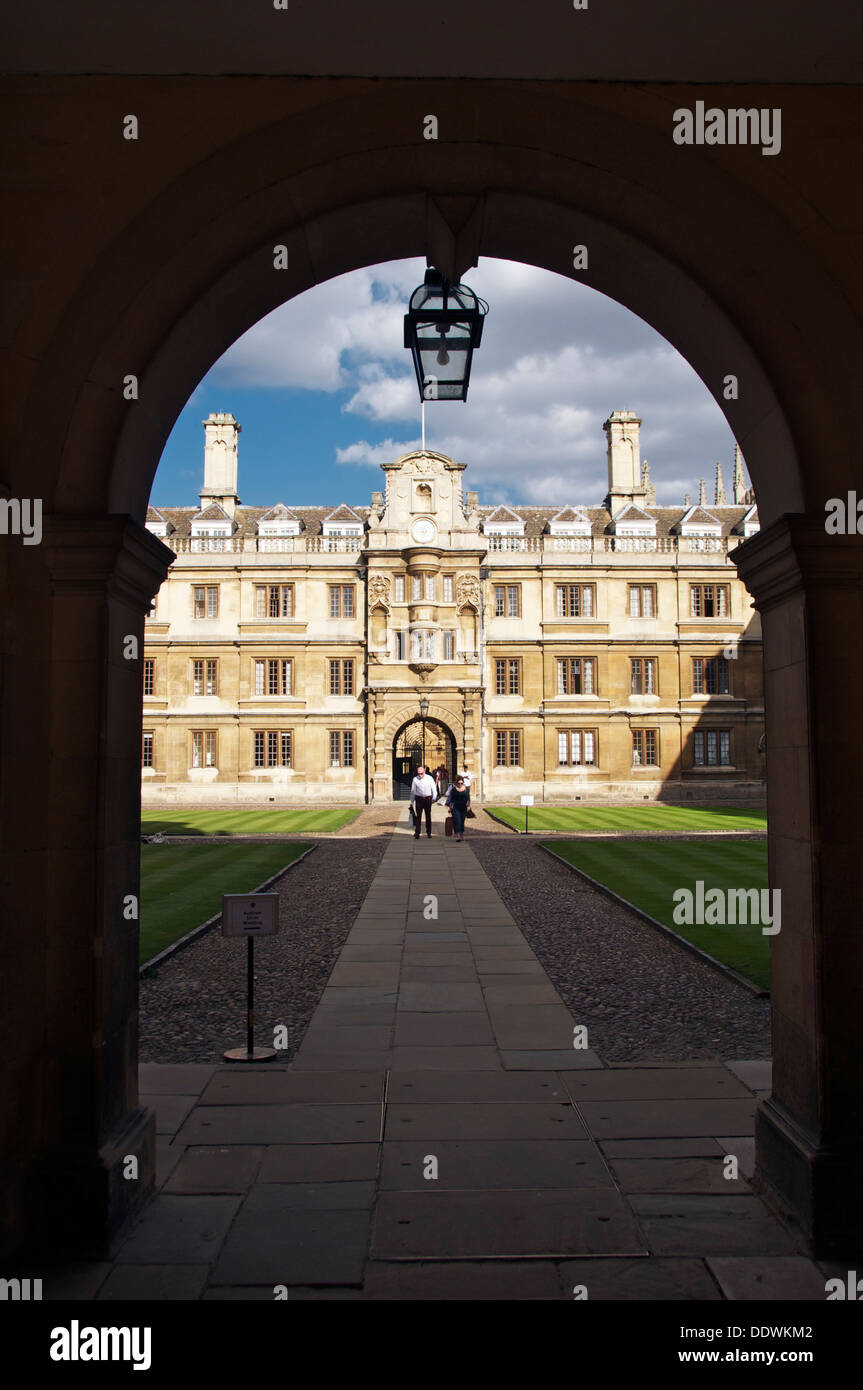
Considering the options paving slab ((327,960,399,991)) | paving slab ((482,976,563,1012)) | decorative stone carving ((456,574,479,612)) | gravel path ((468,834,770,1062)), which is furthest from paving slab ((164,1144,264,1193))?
decorative stone carving ((456,574,479,612))

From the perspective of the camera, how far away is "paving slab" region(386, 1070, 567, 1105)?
223 inches

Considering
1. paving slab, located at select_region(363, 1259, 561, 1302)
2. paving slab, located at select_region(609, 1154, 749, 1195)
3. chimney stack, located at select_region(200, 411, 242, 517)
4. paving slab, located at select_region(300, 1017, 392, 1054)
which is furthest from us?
chimney stack, located at select_region(200, 411, 242, 517)

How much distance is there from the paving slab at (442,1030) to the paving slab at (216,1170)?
2.09m

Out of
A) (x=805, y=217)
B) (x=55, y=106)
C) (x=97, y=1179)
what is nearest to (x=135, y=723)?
(x=97, y=1179)

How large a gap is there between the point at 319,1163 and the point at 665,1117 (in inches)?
79.5

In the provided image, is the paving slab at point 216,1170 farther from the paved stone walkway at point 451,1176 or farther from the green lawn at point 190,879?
the green lawn at point 190,879

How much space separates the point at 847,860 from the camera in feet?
13.7

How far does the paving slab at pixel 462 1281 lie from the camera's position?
11.5 ft

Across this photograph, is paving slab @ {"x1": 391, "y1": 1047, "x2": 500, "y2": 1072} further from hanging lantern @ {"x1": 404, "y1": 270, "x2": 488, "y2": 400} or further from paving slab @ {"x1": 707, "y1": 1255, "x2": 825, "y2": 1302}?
hanging lantern @ {"x1": 404, "y1": 270, "x2": 488, "y2": 400}

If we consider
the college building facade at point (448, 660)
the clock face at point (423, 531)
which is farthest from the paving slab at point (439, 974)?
the clock face at point (423, 531)

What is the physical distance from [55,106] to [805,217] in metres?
3.59

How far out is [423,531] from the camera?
123 feet

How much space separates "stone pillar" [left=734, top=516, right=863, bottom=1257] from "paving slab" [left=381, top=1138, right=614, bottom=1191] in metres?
0.86

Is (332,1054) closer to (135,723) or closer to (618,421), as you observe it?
(135,723)
